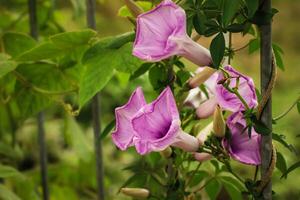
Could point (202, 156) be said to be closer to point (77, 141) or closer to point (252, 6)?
point (252, 6)

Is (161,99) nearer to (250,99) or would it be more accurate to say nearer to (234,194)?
(250,99)

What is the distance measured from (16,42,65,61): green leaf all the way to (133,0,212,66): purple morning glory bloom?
229mm

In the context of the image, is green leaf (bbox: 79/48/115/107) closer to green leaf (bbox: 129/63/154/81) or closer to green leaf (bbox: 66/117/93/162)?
green leaf (bbox: 129/63/154/81)

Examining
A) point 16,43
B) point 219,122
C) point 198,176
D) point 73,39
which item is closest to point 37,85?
point 16,43

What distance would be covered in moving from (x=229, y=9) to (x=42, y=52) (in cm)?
31

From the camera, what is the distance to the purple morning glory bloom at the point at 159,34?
54cm

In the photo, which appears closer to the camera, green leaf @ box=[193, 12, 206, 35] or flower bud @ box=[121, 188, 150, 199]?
green leaf @ box=[193, 12, 206, 35]

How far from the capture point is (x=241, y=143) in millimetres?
600

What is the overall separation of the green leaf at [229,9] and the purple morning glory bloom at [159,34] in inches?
1.6

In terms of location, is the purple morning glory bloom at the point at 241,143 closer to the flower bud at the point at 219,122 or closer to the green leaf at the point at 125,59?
the flower bud at the point at 219,122

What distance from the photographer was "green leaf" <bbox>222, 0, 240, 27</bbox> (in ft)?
1.67

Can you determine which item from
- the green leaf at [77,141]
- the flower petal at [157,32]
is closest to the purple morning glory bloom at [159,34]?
the flower petal at [157,32]

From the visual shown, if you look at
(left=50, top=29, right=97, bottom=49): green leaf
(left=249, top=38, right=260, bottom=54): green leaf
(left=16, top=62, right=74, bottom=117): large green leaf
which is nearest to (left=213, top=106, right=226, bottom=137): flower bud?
(left=249, top=38, right=260, bottom=54): green leaf

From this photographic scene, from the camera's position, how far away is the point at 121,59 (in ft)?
2.31
